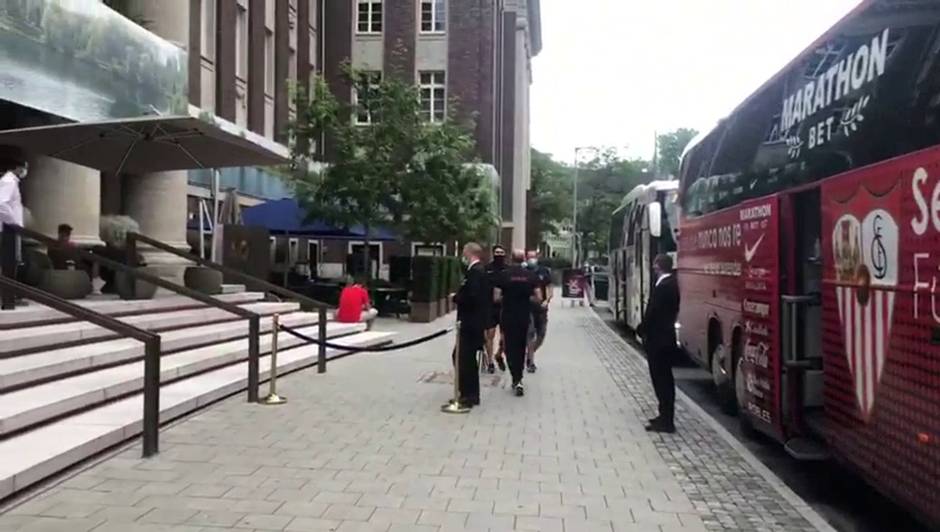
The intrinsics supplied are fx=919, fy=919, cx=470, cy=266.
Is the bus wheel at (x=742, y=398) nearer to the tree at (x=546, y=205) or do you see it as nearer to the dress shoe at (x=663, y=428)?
the dress shoe at (x=663, y=428)

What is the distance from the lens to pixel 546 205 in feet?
275

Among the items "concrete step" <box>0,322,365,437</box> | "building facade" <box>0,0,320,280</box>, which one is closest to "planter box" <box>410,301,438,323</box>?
"building facade" <box>0,0,320,280</box>

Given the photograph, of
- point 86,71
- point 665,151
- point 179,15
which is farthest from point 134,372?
point 665,151

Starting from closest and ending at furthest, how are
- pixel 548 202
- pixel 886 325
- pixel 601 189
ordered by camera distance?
pixel 886 325
pixel 548 202
pixel 601 189

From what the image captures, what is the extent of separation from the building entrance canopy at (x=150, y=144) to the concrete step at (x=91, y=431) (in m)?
3.53

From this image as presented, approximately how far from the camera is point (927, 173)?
4871 millimetres

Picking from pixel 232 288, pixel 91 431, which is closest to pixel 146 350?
pixel 91 431

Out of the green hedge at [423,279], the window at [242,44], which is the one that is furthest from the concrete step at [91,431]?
the window at [242,44]

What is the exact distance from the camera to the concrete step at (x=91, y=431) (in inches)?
241

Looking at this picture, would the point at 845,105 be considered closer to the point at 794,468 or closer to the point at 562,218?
the point at 794,468

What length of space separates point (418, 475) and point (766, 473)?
2.86m

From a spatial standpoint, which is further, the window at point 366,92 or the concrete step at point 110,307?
the window at point 366,92

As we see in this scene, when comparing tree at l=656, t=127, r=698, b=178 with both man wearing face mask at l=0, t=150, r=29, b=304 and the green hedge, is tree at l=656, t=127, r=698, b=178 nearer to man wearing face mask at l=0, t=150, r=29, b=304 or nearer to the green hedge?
the green hedge

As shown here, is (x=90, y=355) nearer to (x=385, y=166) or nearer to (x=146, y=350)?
(x=146, y=350)
